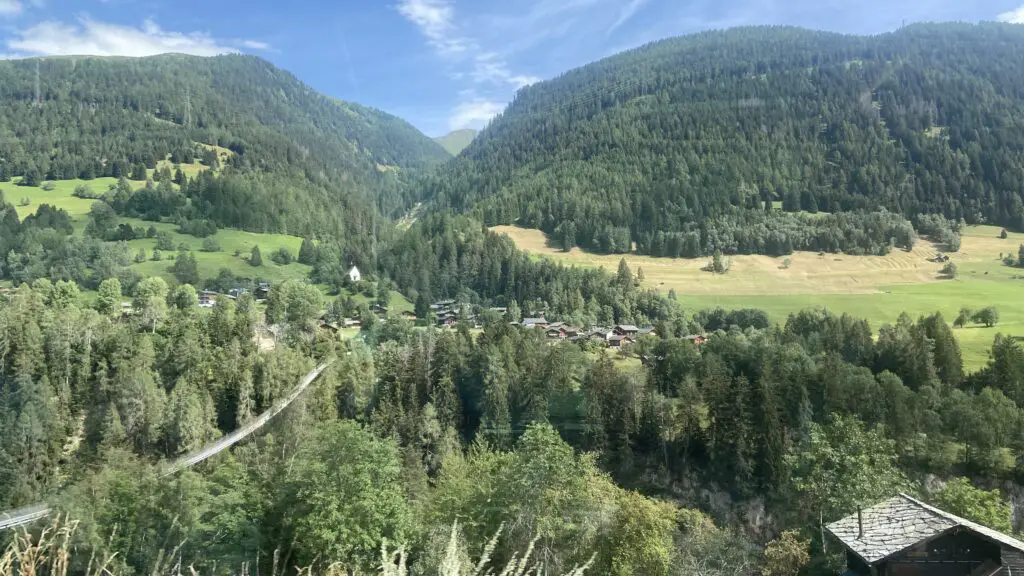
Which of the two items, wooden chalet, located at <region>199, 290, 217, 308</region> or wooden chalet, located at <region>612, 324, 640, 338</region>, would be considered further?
wooden chalet, located at <region>199, 290, 217, 308</region>

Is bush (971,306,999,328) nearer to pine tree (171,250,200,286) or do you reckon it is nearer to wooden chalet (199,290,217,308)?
wooden chalet (199,290,217,308)

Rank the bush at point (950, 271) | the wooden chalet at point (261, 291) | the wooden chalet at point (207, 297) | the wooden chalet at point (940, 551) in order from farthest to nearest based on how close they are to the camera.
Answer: the bush at point (950, 271) < the wooden chalet at point (261, 291) < the wooden chalet at point (207, 297) < the wooden chalet at point (940, 551)

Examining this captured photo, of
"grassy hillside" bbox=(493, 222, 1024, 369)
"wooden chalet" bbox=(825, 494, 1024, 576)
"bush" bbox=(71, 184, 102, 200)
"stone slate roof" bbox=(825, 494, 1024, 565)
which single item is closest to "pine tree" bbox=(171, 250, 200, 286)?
"bush" bbox=(71, 184, 102, 200)

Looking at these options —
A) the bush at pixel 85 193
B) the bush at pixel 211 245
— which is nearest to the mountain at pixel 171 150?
the bush at pixel 85 193

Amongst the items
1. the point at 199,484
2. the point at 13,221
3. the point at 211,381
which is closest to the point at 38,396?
the point at 211,381

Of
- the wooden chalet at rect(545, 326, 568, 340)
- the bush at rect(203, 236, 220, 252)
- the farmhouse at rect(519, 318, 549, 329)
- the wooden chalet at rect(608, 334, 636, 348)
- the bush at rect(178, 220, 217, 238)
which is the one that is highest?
the bush at rect(178, 220, 217, 238)

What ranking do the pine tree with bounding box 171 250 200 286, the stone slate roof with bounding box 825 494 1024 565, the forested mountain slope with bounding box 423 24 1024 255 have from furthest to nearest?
the forested mountain slope with bounding box 423 24 1024 255 → the pine tree with bounding box 171 250 200 286 → the stone slate roof with bounding box 825 494 1024 565

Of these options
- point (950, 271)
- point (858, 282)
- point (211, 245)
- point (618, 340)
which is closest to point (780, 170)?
point (950, 271)

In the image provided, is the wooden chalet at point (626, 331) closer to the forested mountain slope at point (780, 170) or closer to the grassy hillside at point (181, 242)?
the forested mountain slope at point (780, 170)
